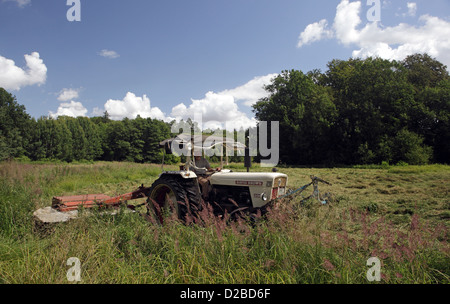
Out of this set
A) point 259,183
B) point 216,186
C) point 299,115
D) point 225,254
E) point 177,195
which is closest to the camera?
point 225,254

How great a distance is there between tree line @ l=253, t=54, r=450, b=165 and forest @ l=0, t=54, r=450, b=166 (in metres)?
0.09

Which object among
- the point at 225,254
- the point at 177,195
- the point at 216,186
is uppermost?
the point at 216,186

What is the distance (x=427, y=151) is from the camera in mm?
26859

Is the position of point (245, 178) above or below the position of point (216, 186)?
above

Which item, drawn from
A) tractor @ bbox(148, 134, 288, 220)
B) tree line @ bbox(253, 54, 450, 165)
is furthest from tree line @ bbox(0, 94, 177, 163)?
tractor @ bbox(148, 134, 288, 220)

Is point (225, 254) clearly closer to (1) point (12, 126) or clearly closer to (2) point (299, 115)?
(2) point (299, 115)

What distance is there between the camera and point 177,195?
555 centimetres

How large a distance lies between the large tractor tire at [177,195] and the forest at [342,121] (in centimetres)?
2100

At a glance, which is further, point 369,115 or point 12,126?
point 12,126

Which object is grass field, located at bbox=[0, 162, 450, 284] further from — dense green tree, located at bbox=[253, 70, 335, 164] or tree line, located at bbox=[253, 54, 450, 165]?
dense green tree, located at bbox=[253, 70, 335, 164]

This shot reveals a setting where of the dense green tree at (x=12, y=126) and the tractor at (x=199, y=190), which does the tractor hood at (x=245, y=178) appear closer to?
the tractor at (x=199, y=190)

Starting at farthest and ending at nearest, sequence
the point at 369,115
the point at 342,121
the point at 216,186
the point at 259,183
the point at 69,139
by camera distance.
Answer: the point at 69,139, the point at 342,121, the point at 369,115, the point at 216,186, the point at 259,183

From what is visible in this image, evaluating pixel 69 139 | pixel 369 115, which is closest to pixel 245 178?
pixel 369 115

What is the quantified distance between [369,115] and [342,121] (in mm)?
3164
